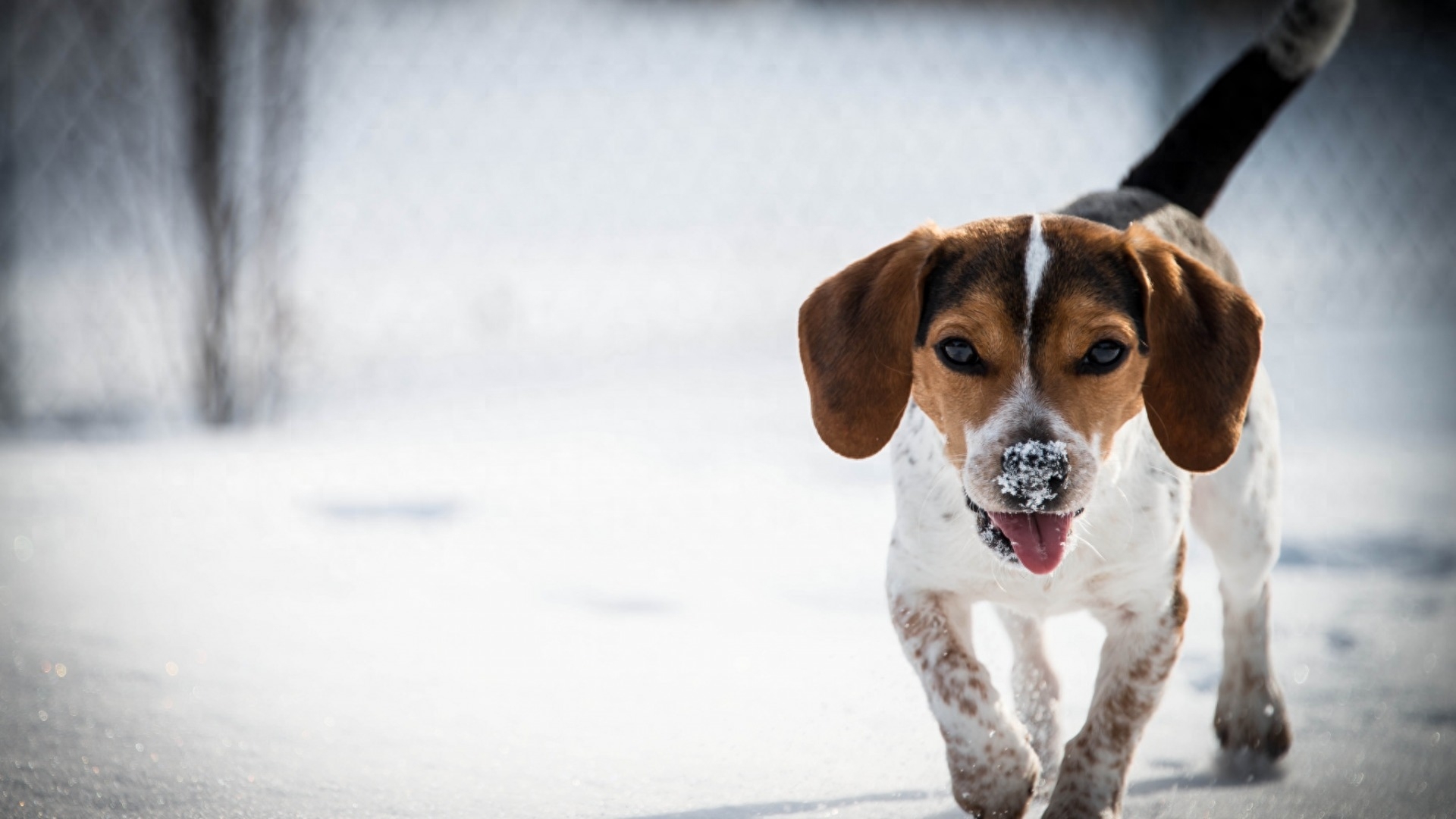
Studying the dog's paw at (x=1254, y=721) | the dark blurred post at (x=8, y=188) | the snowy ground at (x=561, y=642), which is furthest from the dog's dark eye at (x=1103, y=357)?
the dark blurred post at (x=8, y=188)

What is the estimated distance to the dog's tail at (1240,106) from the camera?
116 inches

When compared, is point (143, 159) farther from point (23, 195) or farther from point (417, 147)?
point (417, 147)

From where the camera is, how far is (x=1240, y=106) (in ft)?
9.70

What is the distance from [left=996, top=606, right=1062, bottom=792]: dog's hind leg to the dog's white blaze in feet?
2.92

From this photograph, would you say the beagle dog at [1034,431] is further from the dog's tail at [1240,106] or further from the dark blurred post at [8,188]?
the dark blurred post at [8,188]

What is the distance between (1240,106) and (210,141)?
4.40 m

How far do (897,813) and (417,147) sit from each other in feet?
16.3

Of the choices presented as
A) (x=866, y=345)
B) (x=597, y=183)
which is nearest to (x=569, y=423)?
(x=597, y=183)

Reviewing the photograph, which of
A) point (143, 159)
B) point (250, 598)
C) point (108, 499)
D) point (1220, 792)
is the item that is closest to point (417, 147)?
point (143, 159)

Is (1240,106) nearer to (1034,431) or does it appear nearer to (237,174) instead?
(1034,431)

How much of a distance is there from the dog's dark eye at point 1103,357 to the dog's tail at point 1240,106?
123 cm

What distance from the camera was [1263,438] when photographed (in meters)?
2.59

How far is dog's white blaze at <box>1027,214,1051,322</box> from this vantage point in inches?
75.9

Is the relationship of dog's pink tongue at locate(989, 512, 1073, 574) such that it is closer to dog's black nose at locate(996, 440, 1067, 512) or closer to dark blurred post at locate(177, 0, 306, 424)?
dog's black nose at locate(996, 440, 1067, 512)
